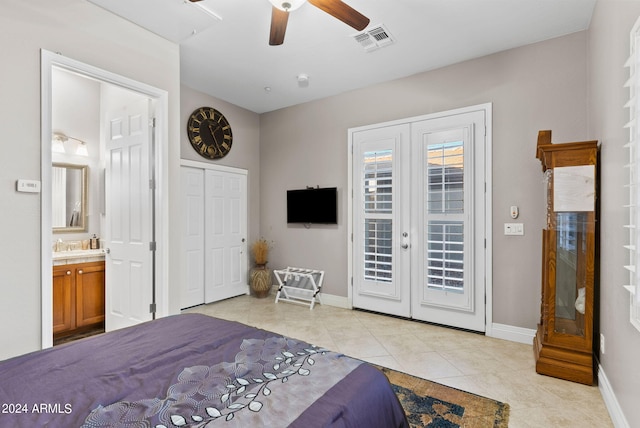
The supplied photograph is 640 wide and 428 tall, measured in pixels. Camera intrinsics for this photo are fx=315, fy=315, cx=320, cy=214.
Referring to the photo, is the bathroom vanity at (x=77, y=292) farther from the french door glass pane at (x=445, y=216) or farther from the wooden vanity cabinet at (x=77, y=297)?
the french door glass pane at (x=445, y=216)

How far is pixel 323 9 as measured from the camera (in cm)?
206

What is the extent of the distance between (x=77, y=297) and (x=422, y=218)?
4010 mm

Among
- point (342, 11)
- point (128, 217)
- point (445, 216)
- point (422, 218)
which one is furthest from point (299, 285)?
point (342, 11)

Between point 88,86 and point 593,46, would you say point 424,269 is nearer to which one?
point 593,46

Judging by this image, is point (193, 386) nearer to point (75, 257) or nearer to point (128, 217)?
point (128, 217)

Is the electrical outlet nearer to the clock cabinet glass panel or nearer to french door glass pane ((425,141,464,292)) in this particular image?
french door glass pane ((425,141,464,292))

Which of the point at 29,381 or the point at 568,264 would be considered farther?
the point at 568,264

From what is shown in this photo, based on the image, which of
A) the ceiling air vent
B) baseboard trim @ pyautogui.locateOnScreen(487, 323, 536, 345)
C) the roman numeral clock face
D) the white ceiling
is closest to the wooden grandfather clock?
baseboard trim @ pyautogui.locateOnScreen(487, 323, 536, 345)

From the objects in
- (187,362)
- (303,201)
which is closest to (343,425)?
(187,362)

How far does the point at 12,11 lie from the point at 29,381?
2.46 meters

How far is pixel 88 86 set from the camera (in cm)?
417

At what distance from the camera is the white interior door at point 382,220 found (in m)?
3.91

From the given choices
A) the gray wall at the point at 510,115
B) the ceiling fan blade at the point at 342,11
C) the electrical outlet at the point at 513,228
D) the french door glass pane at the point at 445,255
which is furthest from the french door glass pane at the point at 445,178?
the ceiling fan blade at the point at 342,11

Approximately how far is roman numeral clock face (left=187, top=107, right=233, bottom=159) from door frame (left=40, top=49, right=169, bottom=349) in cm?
126
